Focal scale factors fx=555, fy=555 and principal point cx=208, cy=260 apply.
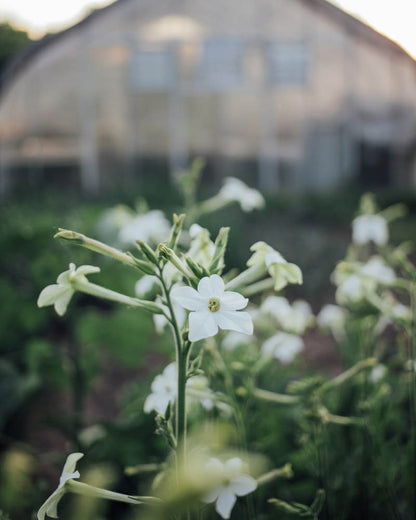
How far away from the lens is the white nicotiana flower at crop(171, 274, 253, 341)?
0.81 metres

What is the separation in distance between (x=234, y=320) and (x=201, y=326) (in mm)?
57

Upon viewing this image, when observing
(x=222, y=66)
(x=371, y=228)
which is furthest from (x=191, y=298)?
(x=222, y=66)

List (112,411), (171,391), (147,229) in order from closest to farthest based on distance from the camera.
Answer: (171,391) < (147,229) < (112,411)

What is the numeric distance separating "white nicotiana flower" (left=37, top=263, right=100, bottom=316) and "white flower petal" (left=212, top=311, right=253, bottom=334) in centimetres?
24

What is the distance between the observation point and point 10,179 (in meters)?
9.18

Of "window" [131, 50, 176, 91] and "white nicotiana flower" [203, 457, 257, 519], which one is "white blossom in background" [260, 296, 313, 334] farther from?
"window" [131, 50, 176, 91]

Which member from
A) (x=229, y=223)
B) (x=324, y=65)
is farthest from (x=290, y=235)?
(x=324, y=65)

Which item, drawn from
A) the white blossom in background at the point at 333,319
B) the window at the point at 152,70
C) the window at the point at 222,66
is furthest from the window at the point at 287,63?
the white blossom in background at the point at 333,319

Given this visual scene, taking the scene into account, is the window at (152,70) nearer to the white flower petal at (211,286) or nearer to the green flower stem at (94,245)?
the green flower stem at (94,245)

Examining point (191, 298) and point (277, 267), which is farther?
point (277, 267)

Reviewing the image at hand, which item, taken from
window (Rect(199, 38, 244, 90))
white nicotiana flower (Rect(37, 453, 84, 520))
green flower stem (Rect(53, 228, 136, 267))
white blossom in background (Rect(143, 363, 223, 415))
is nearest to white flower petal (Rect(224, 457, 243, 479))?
white blossom in background (Rect(143, 363, 223, 415))

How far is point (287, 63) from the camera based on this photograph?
347 inches

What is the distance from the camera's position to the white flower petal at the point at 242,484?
37.5 inches

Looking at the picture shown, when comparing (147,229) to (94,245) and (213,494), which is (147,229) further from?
(213,494)
